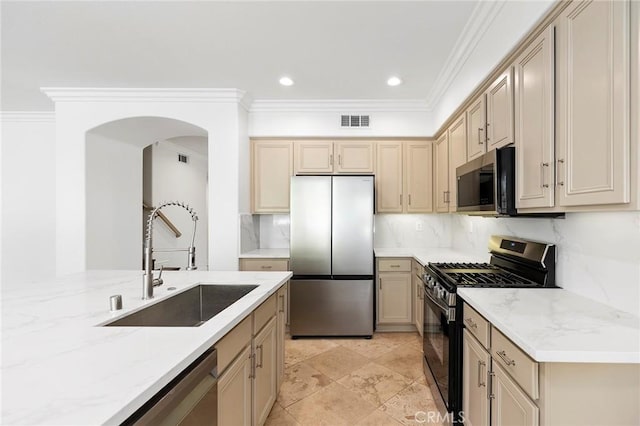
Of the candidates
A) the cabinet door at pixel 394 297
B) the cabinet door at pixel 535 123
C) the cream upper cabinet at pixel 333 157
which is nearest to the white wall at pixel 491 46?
the cabinet door at pixel 535 123

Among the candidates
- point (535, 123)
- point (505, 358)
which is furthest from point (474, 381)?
point (535, 123)

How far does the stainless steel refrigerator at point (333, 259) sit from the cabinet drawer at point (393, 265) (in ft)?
0.60

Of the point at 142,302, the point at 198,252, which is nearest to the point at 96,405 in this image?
the point at 142,302

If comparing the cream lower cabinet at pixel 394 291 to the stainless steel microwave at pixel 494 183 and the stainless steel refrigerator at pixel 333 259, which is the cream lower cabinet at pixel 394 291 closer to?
the stainless steel refrigerator at pixel 333 259

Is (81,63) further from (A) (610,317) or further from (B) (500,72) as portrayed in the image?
(A) (610,317)

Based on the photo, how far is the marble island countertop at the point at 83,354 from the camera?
64cm

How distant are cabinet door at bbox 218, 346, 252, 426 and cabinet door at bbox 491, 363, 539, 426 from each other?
118cm

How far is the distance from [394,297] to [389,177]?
1465 mm

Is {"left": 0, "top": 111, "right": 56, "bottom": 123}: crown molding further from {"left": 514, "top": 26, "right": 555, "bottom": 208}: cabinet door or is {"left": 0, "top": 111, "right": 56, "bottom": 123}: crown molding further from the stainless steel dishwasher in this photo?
{"left": 514, "top": 26, "right": 555, "bottom": 208}: cabinet door

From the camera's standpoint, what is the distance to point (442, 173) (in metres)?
3.28

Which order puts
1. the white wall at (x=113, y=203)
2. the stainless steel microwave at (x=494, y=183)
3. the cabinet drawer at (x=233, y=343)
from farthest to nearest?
the white wall at (x=113, y=203)
the stainless steel microwave at (x=494, y=183)
the cabinet drawer at (x=233, y=343)

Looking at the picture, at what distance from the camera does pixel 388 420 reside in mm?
1933

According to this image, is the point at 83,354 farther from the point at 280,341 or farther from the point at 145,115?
the point at 145,115

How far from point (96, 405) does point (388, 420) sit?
1881 mm
